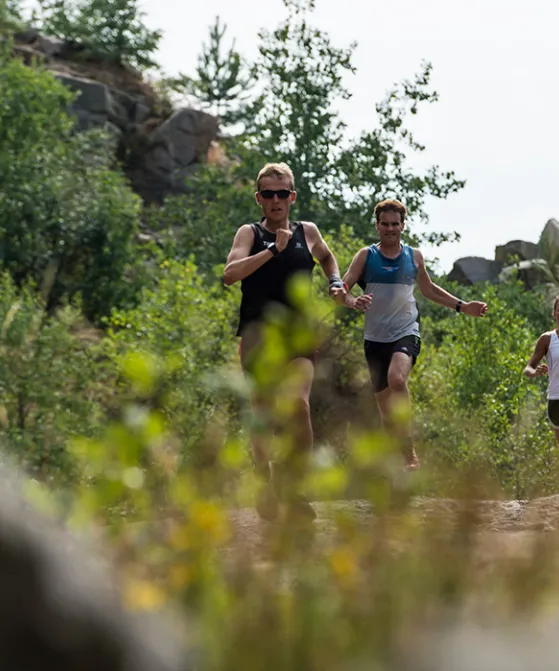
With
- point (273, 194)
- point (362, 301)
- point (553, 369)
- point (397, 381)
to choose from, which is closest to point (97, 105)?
point (553, 369)

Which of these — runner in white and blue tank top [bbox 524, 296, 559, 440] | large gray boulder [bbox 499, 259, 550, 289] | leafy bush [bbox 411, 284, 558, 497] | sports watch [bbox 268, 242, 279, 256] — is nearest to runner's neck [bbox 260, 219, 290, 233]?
sports watch [bbox 268, 242, 279, 256]

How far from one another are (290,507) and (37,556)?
71 centimetres

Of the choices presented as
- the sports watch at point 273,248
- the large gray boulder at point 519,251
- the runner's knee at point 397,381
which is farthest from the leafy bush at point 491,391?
the large gray boulder at point 519,251

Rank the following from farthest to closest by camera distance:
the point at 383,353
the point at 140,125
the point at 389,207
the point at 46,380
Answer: the point at 140,125 < the point at 46,380 < the point at 383,353 < the point at 389,207

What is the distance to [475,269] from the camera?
162 feet

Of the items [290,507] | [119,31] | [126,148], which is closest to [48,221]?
[126,148]

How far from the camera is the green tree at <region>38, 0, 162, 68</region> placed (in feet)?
176

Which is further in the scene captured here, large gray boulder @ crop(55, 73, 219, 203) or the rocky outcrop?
large gray boulder @ crop(55, 73, 219, 203)

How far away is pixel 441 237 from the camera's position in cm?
3359

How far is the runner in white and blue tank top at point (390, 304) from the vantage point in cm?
777

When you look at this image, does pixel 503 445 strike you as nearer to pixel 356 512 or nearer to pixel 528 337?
pixel 528 337

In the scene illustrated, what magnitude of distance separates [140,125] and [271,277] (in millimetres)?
45775

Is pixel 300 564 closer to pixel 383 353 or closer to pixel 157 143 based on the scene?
pixel 383 353

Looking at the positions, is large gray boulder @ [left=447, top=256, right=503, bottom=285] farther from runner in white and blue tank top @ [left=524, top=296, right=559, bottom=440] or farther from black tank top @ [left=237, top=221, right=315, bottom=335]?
black tank top @ [left=237, top=221, right=315, bottom=335]
